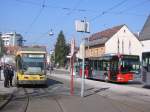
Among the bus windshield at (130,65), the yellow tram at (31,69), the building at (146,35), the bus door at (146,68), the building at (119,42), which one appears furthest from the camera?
the building at (119,42)

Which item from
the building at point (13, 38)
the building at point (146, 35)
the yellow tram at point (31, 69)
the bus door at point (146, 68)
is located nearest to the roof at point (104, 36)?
the building at point (146, 35)

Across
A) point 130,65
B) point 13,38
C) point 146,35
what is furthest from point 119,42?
point 130,65

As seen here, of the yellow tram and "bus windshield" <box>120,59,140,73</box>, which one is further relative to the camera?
"bus windshield" <box>120,59,140,73</box>

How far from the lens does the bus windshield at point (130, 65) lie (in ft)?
137

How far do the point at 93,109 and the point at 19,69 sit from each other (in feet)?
49.6

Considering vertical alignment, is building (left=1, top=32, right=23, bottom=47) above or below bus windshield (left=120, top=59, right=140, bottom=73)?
above

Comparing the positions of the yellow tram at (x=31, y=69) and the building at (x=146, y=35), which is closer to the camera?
the yellow tram at (x=31, y=69)

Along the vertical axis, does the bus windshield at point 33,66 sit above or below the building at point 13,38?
below

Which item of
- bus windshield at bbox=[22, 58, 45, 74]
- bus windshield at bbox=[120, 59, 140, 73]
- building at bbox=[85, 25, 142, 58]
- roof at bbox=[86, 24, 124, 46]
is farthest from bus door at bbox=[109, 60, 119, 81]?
roof at bbox=[86, 24, 124, 46]

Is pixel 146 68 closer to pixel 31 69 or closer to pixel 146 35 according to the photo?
pixel 31 69

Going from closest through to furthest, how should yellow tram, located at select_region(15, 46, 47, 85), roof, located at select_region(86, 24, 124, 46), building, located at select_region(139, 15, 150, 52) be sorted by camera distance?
yellow tram, located at select_region(15, 46, 47, 85)
building, located at select_region(139, 15, 150, 52)
roof, located at select_region(86, 24, 124, 46)

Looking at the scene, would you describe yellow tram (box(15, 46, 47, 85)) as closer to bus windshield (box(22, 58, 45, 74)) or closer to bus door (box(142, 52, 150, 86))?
bus windshield (box(22, 58, 45, 74))

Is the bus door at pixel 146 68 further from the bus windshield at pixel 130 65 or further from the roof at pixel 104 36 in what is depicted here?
the roof at pixel 104 36

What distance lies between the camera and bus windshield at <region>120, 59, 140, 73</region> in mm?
41656
